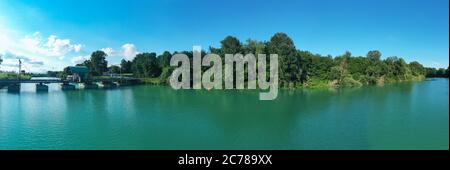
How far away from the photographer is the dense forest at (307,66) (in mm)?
38250

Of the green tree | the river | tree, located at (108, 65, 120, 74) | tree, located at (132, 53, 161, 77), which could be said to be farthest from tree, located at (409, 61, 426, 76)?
tree, located at (108, 65, 120, 74)

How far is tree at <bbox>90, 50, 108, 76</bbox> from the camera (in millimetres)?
60625

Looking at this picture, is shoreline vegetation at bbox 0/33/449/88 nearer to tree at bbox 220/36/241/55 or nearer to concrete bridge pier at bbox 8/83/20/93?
tree at bbox 220/36/241/55

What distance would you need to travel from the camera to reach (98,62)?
200 ft

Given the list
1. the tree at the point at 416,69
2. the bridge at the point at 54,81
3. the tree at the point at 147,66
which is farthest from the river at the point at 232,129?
the tree at the point at 416,69

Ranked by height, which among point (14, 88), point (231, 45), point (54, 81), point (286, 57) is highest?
point (231, 45)

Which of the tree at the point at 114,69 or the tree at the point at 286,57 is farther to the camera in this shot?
the tree at the point at 114,69

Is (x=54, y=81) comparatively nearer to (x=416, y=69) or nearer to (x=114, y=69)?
(x=114, y=69)

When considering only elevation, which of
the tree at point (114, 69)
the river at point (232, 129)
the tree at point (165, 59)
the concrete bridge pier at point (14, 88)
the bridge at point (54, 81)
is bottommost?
the river at point (232, 129)

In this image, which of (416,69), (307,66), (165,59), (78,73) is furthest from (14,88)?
(416,69)

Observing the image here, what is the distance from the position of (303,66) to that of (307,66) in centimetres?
204

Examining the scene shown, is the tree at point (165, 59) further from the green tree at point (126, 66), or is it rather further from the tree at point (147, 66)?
the green tree at point (126, 66)
